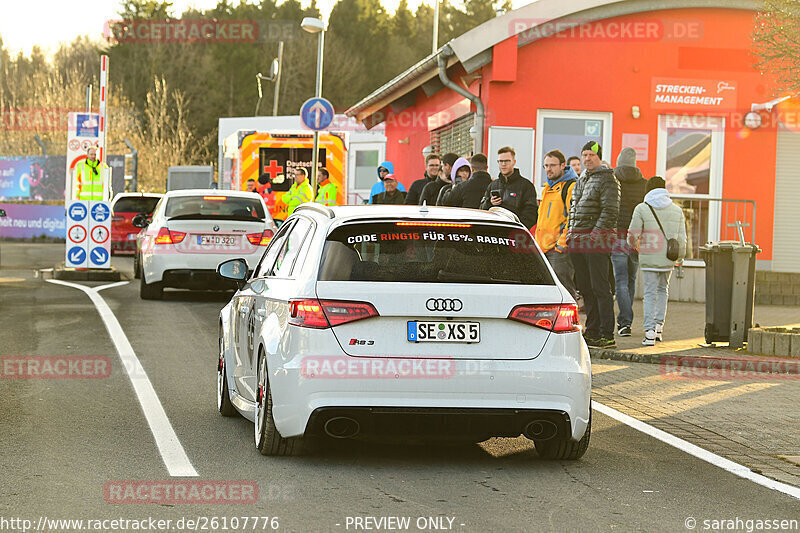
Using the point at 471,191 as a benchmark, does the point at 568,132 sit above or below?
above

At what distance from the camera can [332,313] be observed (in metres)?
6.78

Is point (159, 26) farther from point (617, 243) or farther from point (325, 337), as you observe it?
point (325, 337)

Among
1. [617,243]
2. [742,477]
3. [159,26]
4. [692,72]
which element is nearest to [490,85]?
[692,72]

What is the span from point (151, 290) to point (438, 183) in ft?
13.7

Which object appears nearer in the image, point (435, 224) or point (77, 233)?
point (435, 224)

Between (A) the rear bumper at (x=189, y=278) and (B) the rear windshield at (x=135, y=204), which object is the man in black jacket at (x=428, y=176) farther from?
(B) the rear windshield at (x=135, y=204)

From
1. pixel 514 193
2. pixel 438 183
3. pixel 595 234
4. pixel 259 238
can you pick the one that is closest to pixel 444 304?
pixel 595 234

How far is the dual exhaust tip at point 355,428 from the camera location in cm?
685

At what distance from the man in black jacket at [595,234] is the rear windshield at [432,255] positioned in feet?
19.8

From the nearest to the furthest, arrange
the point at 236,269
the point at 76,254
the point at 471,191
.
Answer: the point at 236,269 → the point at 471,191 → the point at 76,254

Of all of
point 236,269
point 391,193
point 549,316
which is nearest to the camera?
point 549,316

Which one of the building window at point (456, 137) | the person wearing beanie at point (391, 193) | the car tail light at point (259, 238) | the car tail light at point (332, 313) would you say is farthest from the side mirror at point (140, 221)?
the car tail light at point (332, 313)

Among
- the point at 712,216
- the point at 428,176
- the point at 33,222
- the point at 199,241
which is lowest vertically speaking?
the point at 33,222

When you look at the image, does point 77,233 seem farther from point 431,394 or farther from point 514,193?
point 431,394
